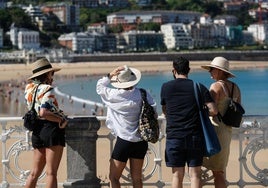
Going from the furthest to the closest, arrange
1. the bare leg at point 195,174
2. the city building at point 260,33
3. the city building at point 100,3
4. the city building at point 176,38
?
the city building at point 100,3 → the city building at point 260,33 → the city building at point 176,38 → the bare leg at point 195,174

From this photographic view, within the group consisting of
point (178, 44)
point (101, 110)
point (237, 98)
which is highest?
point (237, 98)

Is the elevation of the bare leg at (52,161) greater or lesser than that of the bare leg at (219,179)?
greater

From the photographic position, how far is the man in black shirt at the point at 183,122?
6.16 m

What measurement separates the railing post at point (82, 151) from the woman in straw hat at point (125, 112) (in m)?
0.47

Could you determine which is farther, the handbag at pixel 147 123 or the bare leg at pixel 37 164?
the bare leg at pixel 37 164

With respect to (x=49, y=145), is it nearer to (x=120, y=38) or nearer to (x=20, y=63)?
(x=20, y=63)

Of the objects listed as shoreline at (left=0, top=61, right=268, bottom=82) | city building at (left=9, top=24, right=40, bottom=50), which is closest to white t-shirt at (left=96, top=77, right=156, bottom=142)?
shoreline at (left=0, top=61, right=268, bottom=82)

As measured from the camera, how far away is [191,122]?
6148mm

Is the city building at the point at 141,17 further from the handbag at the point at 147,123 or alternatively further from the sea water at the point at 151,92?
the handbag at the point at 147,123

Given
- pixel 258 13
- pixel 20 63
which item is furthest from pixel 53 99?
pixel 258 13

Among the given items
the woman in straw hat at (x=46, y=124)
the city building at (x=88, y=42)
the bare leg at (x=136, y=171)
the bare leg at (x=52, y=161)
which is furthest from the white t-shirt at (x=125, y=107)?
the city building at (x=88, y=42)

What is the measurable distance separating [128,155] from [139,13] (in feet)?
498

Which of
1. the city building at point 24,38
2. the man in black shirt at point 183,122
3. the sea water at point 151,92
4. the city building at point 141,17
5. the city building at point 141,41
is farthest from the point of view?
the city building at point 141,17

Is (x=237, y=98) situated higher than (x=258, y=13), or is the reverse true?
(x=237, y=98)
